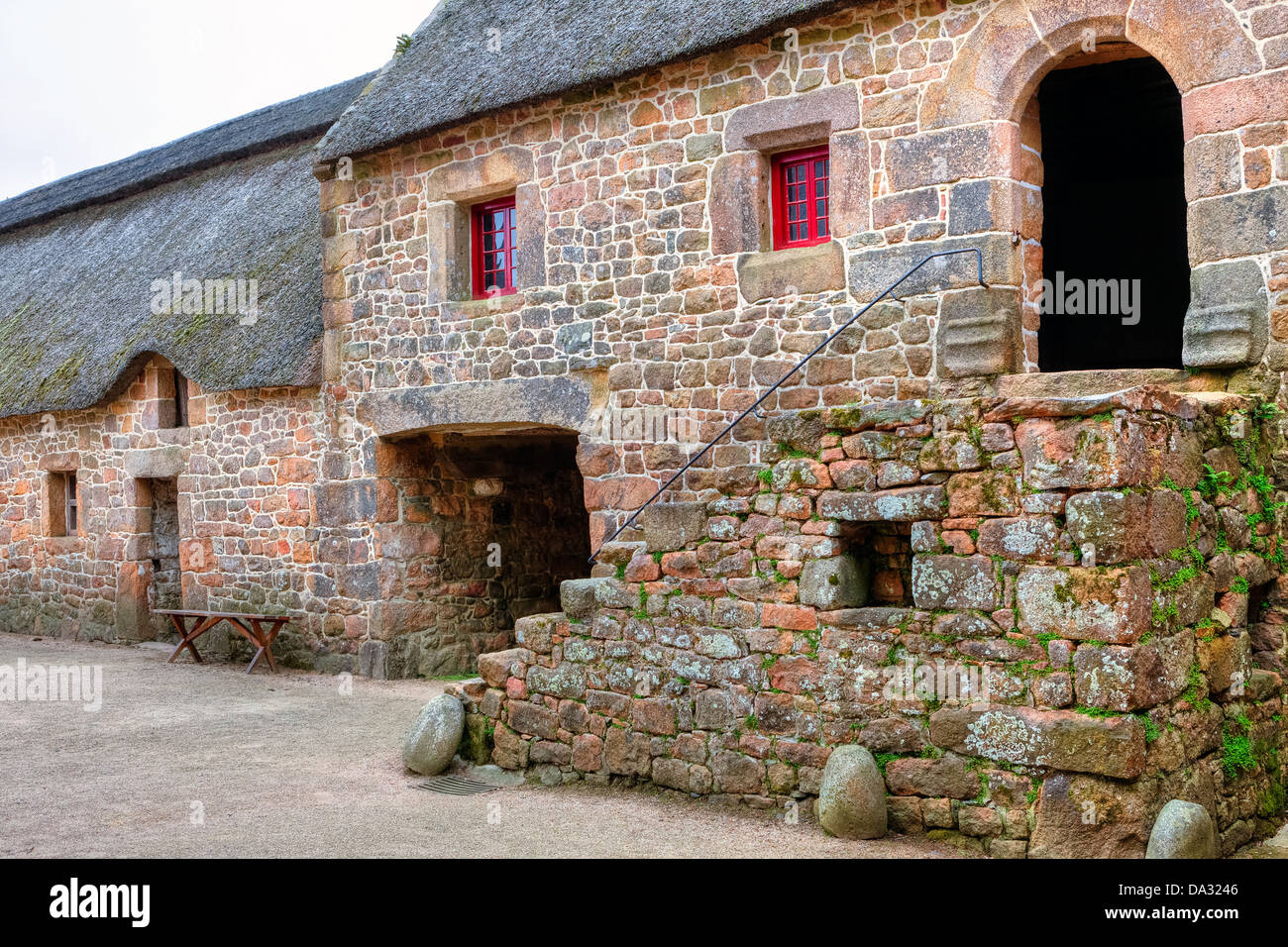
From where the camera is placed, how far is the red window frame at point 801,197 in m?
8.62

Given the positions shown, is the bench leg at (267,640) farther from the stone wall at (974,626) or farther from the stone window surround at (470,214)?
the stone wall at (974,626)

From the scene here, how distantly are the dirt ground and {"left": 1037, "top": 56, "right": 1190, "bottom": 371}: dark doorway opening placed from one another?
21.7 ft

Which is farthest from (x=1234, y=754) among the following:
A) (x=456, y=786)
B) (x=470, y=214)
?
(x=470, y=214)

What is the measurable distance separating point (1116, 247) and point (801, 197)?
194 inches

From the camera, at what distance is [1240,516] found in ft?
20.3

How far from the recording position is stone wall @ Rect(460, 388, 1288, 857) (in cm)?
535

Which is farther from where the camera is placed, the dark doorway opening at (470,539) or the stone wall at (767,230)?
the dark doorway opening at (470,539)

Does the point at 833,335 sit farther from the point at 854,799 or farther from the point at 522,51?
the point at 522,51

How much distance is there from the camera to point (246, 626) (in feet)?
39.2

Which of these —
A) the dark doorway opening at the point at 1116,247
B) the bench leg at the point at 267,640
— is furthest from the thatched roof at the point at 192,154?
the dark doorway opening at the point at 1116,247

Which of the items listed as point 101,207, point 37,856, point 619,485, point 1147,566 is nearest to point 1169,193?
point 619,485

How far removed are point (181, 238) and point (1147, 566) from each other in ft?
43.7

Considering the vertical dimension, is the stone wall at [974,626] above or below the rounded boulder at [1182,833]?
above

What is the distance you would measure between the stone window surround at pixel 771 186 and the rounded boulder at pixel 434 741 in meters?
3.66
